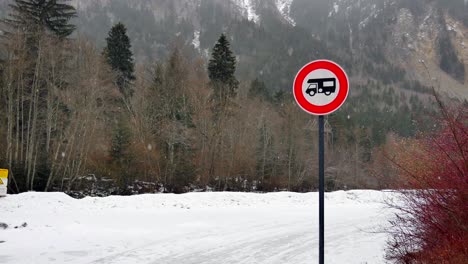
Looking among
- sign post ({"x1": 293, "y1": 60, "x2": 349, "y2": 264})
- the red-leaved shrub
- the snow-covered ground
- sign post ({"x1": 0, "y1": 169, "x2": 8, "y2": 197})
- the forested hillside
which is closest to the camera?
the red-leaved shrub

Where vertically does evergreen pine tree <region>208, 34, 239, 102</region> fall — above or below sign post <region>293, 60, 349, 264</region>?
above

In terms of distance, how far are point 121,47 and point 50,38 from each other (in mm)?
19155

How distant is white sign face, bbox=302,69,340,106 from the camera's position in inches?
216

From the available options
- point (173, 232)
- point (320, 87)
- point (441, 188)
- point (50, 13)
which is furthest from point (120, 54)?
point (441, 188)

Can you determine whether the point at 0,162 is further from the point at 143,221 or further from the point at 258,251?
the point at 258,251

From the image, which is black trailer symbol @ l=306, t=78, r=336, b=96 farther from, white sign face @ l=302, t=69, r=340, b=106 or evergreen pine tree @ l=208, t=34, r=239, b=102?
evergreen pine tree @ l=208, t=34, r=239, b=102

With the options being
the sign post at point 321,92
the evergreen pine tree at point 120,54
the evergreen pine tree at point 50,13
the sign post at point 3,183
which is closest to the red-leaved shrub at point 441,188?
the sign post at point 321,92

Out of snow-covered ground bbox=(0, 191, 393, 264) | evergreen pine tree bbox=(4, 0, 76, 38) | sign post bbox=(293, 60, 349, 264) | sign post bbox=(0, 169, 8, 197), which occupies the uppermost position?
evergreen pine tree bbox=(4, 0, 76, 38)

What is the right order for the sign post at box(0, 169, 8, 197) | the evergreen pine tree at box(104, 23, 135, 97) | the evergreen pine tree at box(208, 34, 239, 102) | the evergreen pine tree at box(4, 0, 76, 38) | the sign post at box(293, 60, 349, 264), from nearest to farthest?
the sign post at box(293, 60, 349, 264)
the sign post at box(0, 169, 8, 197)
the evergreen pine tree at box(4, 0, 76, 38)
the evergreen pine tree at box(104, 23, 135, 97)
the evergreen pine tree at box(208, 34, 239, 102)

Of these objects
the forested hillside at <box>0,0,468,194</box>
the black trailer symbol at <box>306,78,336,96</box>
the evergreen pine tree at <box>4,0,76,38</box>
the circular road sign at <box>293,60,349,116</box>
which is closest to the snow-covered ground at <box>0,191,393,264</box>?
Answer: the forested hillside at <box>0,0,468,194</box>

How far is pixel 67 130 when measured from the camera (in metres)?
27.0

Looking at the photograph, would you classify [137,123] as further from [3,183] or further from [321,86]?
[321,86]

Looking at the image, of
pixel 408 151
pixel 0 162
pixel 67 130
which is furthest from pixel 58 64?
pixel 408 151

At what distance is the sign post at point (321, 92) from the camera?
5434mm
